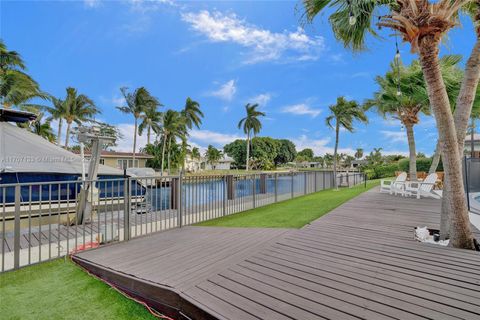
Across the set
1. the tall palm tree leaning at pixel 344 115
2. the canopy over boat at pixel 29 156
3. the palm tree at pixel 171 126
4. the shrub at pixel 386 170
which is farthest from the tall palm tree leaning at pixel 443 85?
the palm tree at pixel 171 126

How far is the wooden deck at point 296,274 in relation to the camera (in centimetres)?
192

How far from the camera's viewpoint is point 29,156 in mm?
7395

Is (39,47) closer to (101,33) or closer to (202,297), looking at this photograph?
(101,33)

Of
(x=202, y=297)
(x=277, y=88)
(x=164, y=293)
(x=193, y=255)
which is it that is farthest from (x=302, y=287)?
(x=277, y=88)

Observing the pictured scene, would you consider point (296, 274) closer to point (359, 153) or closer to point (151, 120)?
point (151, 120)

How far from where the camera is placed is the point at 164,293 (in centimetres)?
227

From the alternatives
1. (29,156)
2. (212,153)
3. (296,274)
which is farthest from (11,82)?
(212,153)

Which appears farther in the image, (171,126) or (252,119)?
(252,119)

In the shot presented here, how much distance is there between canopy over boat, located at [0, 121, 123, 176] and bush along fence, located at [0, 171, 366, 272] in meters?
0.58

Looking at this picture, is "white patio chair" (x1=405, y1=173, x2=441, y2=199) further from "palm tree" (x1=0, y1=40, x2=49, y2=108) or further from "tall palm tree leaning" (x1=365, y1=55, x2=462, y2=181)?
"palm tree" (x1=0, y1=40, x2=49, y2=108)

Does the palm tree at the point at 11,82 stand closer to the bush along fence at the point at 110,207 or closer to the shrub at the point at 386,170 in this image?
the bush along fence at the point at 110,207

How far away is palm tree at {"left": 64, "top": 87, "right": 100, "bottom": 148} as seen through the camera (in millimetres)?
24422


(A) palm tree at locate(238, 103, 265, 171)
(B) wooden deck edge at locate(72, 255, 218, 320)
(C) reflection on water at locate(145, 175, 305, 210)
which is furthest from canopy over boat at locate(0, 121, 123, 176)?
(A) palm tree at locate(238, 103, 265, 171)

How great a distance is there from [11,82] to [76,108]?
39.1 ft
